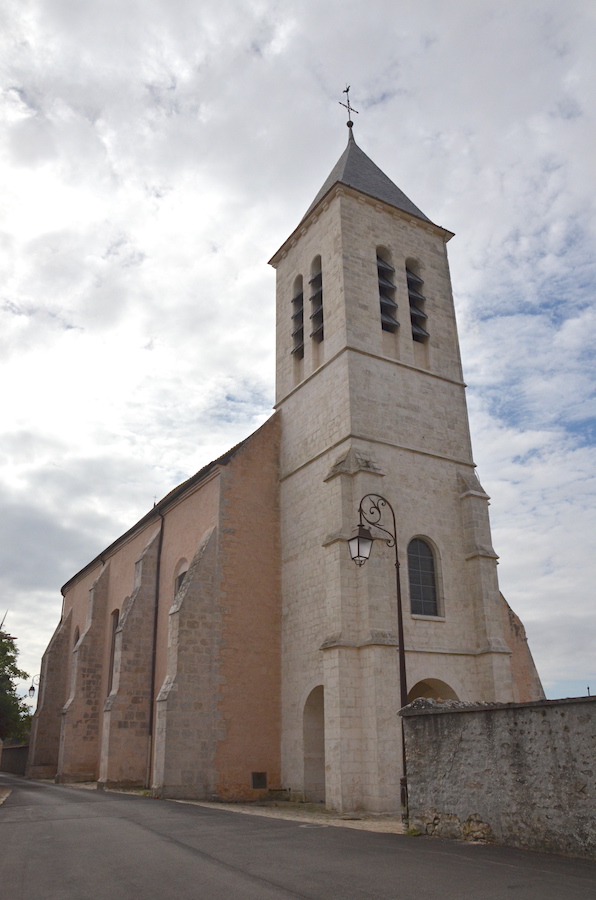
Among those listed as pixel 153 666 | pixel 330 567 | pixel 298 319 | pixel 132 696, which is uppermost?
pixel 298 319

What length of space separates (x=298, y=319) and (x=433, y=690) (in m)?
12.3

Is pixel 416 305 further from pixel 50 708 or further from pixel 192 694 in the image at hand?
pixel 50 708

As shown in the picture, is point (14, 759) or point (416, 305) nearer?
point (416, 305)

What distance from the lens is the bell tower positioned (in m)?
15.2

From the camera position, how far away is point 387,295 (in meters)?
21.2

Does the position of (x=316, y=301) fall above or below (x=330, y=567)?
above

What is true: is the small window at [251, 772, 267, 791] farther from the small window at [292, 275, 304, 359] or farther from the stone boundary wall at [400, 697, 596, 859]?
the small window at [292, 275, 304, 359]

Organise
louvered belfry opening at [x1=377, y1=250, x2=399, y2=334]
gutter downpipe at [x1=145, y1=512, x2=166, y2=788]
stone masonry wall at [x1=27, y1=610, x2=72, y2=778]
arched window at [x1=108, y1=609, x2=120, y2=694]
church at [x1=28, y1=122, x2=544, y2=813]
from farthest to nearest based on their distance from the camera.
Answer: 1. stone masonry wall at [x1=27, y1=610, x2=72, y2=778]
2. arched window at [x1=108, y1=609, x2=120, y2=694]
3. louvered belfry opening at [x1=377, y1=250, x2=399, y2=334]
4. gutter downpipe at [x1=145, y1=512, x2=166, y2=788]
5. church at [x1=28, y1=122, x2=544, y2=813]

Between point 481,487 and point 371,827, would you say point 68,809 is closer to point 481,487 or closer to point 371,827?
point 371,827

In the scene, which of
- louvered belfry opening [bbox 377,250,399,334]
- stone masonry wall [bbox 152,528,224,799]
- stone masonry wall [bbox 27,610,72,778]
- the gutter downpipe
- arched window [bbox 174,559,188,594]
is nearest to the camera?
stone masonry wall [bbox 152,528,224,799]

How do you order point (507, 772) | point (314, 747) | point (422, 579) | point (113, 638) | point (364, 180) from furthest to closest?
point (113, 638) < point (364, 180) < point (422, 579) < point (314, 747) < point (507, 772)

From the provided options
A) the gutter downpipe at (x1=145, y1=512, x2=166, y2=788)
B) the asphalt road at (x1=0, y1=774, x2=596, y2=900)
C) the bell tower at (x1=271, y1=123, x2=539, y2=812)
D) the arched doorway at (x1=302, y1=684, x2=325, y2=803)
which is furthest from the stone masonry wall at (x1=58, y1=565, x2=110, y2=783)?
the asphalt road at (x1=0, y1=774, x2=596, y2=900)

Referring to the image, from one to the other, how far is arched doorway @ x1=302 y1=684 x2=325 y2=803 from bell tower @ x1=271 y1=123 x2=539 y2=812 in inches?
1.4

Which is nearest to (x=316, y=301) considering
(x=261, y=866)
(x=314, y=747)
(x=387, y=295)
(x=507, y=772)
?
(x=387, y=295)
